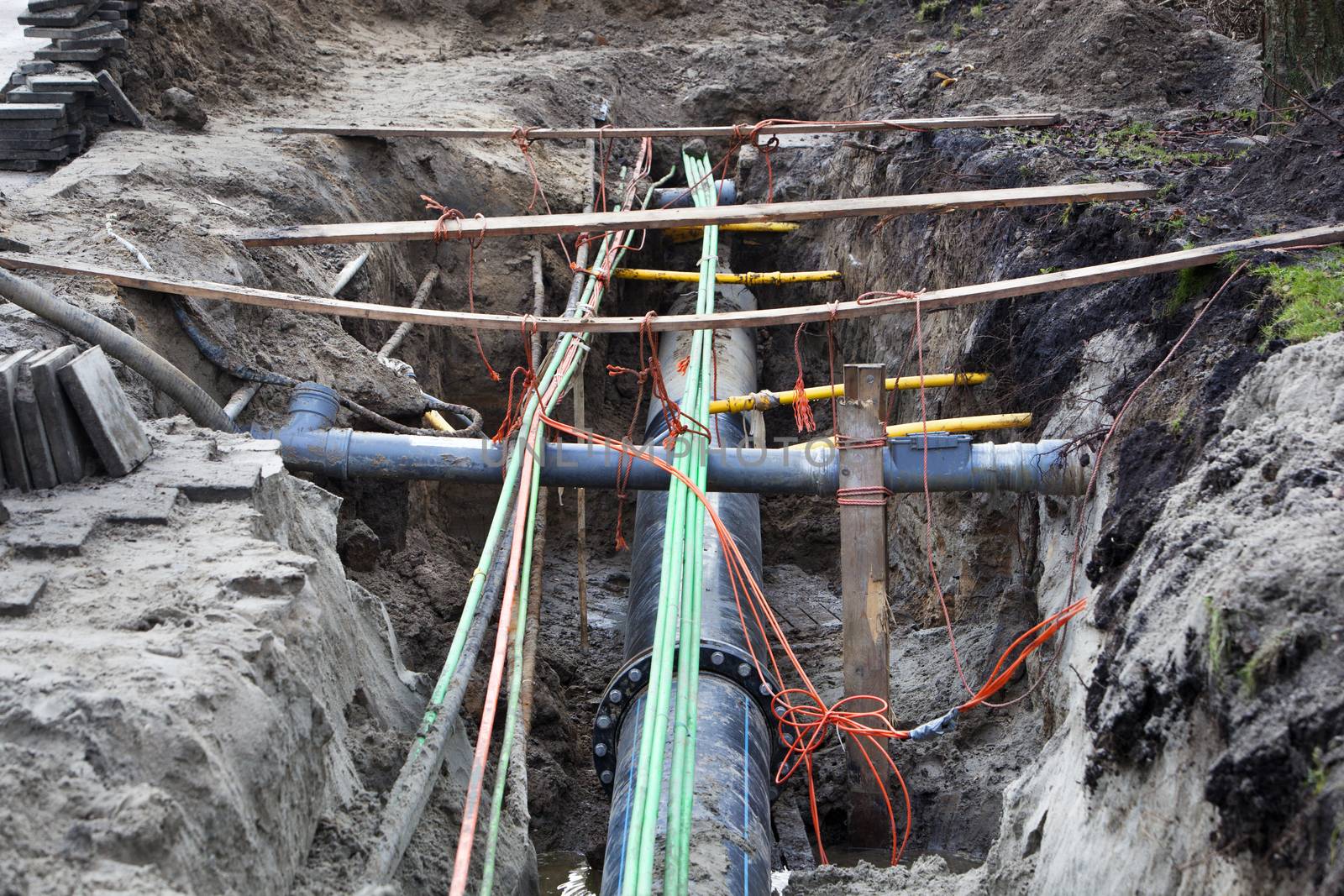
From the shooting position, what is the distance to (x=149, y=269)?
5.17m

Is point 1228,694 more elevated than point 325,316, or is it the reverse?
point 325,316

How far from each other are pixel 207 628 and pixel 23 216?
386 cm

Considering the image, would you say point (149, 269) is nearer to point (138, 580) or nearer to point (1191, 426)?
point (138, 580)

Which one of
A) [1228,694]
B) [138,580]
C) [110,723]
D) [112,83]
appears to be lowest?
[110,723]

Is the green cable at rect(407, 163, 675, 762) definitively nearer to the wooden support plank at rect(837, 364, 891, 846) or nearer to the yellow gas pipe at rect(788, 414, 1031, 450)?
the yellow gas pipe at rect(788, 414, 1031, 450)

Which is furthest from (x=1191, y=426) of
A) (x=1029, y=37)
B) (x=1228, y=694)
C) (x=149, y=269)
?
(x=1029, y=37)

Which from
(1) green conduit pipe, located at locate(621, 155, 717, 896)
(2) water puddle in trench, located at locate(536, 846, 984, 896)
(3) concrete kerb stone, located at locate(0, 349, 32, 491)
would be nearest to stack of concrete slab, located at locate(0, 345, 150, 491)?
(3) concrete kerb stone, located at locate(0, 349, 32, 491)

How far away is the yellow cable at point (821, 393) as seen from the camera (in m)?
5.82

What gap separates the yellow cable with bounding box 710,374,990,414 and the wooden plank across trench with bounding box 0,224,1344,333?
81 cm

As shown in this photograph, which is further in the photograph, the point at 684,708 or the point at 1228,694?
the point at 684,708

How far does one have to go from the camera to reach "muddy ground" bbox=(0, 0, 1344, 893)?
2.80 m

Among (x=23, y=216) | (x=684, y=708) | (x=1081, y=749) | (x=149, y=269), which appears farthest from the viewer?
(x=23, y=216)

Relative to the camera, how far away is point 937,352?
265 inches

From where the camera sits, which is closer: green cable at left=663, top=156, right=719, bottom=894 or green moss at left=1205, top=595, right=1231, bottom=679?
green moss at left=1205, top=595, right=1231, bottom=679
